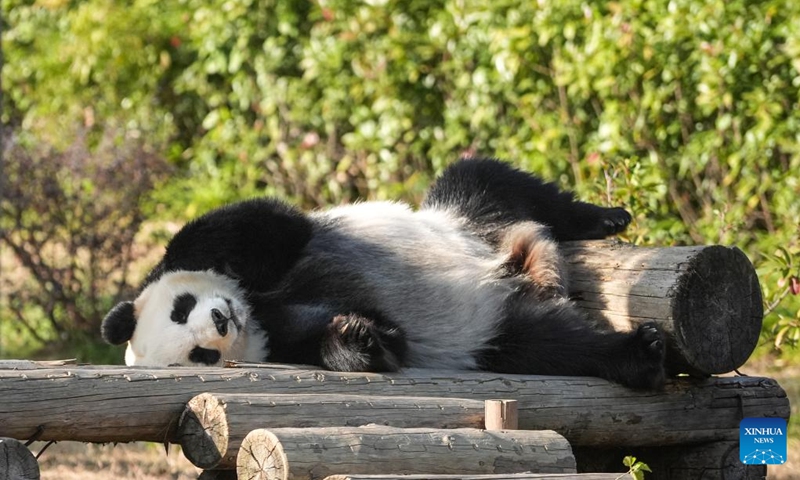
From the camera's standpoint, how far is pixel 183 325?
3.64 m

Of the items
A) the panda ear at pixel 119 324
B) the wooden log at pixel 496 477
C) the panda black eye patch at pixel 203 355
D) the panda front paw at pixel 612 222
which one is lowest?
the wooden log at pixel 496 477

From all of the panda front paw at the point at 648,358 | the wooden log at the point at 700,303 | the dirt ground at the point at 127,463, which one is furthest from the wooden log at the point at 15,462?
the wooden log at the point at 700,303

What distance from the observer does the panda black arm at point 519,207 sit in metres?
4.37

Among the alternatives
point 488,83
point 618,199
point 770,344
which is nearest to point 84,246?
point 488,83

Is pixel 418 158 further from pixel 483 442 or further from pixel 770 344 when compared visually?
pixel 483 442

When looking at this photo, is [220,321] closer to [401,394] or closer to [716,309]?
[401,394]

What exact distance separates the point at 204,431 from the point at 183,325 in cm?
70

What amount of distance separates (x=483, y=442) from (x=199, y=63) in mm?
7135

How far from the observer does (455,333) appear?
153 inches

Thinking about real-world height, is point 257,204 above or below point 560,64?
below

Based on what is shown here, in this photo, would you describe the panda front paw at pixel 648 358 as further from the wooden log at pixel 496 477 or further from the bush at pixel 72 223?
the bush at pixel 72 223

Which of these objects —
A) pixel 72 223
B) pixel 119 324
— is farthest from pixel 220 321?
pixel 72 223

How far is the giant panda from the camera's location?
3623mm

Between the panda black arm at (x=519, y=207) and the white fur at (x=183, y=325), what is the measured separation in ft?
Answer: 3.57
